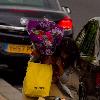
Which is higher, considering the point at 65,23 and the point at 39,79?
the point at 65,23

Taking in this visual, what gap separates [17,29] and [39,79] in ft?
9.87

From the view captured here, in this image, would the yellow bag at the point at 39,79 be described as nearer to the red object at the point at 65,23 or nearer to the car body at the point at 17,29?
the car body at the point at 17,29

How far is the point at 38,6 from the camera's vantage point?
8.24 metres

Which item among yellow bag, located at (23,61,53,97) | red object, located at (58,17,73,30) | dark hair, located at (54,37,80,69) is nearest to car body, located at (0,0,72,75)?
red object, located at (58,17,73,30)

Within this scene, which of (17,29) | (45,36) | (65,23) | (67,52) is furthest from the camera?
(65,23)

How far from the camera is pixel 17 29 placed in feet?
25.0

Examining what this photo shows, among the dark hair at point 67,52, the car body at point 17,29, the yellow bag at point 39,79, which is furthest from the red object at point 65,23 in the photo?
the yellow bag at point 39,79

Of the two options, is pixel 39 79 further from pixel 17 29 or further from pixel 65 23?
pixel 65 23

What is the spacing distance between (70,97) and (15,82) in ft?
10.8

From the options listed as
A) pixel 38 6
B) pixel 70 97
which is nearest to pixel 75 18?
pixel 38 6

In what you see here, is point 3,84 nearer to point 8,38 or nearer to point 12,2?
point 8,38

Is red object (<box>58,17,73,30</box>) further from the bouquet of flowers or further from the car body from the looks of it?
the bouquet of flowers

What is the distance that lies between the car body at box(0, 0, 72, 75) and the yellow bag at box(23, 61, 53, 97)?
2865 millimetres

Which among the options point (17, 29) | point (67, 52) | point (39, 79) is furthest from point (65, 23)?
point (39, 79)
